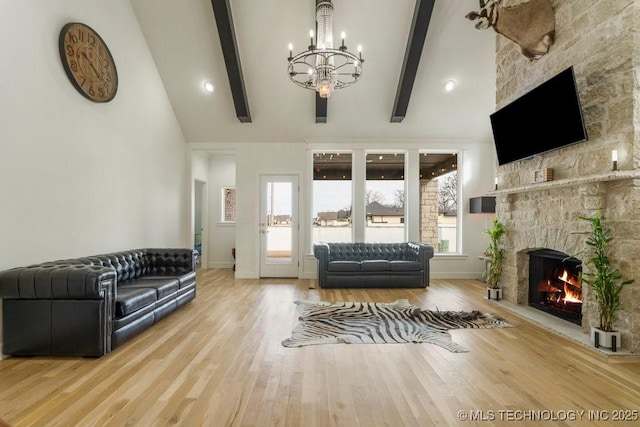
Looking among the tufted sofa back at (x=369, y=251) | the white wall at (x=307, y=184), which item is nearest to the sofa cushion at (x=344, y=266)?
the tufted sofa back at (x=369, y=251)

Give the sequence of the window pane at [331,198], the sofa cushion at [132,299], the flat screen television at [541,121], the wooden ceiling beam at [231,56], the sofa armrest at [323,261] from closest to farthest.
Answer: the sofa cushion at [132,299] < the flat screen television at [541,121] < the wooden ceiling beam at [231,56] < the sofa armrest at [323,261] < the window pane at [331,198]

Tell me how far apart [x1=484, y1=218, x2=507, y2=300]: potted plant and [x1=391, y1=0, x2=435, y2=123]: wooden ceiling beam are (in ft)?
8.46

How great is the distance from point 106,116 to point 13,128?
1.44 meters

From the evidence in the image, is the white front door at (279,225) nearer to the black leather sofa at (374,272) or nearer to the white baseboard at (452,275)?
the black leather sofa at (374,272)

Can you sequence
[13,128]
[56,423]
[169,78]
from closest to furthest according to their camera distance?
[56,423] → [13,128] → [169,78]

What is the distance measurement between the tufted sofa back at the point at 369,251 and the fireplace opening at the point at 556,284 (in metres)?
2.32

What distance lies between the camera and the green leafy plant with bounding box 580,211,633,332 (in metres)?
3.12

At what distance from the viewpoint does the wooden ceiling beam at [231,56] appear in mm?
4680

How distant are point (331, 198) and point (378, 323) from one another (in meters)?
3.66

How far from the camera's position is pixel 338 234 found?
23.8ft

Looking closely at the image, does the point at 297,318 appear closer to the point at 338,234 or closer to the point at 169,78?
the point at 338,234

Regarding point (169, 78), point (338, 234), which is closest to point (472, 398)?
point (338, 234)

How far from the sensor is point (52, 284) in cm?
298

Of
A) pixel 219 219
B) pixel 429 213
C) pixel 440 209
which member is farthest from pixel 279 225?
pixel 440 209
